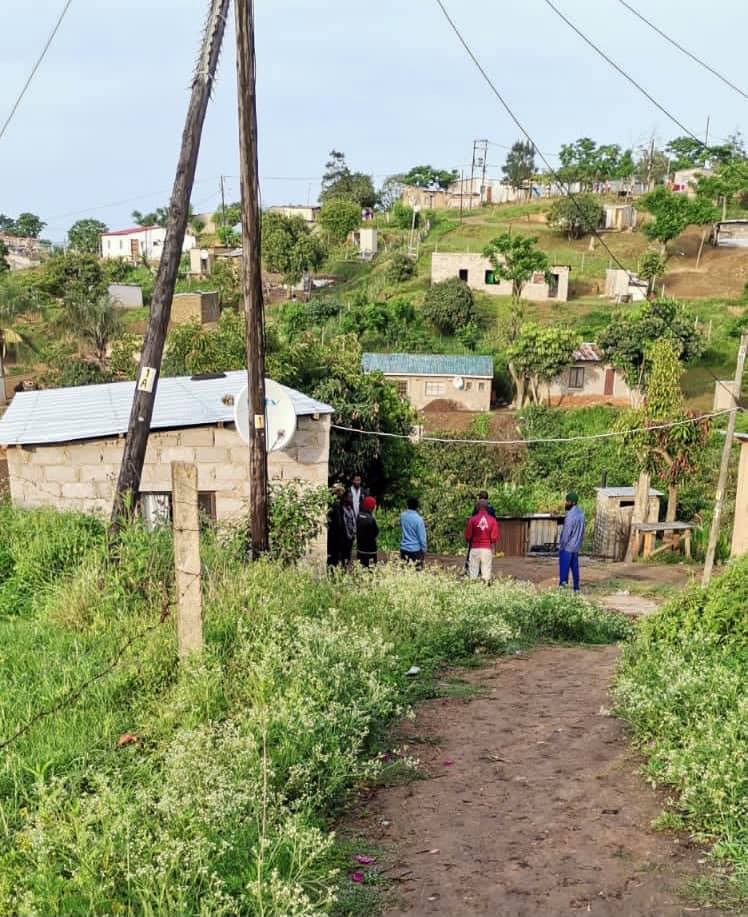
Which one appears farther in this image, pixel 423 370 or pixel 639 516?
pixel 423 370

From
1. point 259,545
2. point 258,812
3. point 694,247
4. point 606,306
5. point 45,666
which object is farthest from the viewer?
point 694,247

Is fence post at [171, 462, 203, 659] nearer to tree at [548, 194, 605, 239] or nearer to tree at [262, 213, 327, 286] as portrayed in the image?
tree at [262, 213, 327, 286]

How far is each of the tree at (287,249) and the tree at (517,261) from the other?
44.7 ft

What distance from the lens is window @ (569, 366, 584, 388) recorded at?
42.2 meters

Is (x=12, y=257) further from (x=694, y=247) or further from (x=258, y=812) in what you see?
(x=258, y=812)

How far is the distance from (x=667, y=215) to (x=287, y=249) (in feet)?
81.0

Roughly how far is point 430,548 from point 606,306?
32086 millimetres

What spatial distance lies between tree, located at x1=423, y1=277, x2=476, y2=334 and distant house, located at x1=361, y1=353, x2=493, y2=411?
7.91 m

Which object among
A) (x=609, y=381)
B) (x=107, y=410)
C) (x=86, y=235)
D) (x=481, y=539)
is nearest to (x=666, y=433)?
(x=481, y=539)

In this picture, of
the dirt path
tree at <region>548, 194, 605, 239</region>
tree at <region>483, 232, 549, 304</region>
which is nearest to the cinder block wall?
the dirt path

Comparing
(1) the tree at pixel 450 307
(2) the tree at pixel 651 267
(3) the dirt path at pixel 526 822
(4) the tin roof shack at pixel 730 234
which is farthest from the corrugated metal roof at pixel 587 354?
(3) the dirt path at pixel 526 822

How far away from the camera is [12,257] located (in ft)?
257

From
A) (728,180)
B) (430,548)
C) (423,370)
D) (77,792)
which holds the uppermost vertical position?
(728,180)

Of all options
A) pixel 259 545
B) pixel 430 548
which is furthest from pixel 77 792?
pixel 430 548
